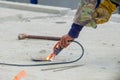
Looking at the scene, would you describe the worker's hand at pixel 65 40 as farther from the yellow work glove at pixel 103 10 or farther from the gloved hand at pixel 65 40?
the yellow work glove at pixel 103 10

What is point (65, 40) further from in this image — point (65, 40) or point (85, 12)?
point (85, 12)

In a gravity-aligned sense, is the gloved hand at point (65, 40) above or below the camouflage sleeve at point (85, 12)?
below

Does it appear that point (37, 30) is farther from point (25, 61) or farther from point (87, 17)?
point (87, 17)

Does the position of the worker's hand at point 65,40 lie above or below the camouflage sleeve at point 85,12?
below

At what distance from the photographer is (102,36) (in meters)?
3.65

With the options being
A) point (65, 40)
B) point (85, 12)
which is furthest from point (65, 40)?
point (85, 12)

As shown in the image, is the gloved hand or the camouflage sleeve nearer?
the camouflage sleeve

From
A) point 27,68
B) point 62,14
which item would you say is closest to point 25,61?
point 27,68

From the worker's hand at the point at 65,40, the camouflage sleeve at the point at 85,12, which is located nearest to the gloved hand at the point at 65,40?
the worker's hand at the point at 65,40

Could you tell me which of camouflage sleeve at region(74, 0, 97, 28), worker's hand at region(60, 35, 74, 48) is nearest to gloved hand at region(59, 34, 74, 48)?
worker's hand at region(60, 35, 74, 48)

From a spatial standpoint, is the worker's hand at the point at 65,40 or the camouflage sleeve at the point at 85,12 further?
the worker's hand at the point at 65,40

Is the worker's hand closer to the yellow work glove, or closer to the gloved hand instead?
the gloved hand

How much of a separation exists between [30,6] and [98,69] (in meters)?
2.27

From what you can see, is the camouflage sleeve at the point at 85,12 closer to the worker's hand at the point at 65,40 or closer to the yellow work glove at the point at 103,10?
the yellow work glove at the point at 103,10
